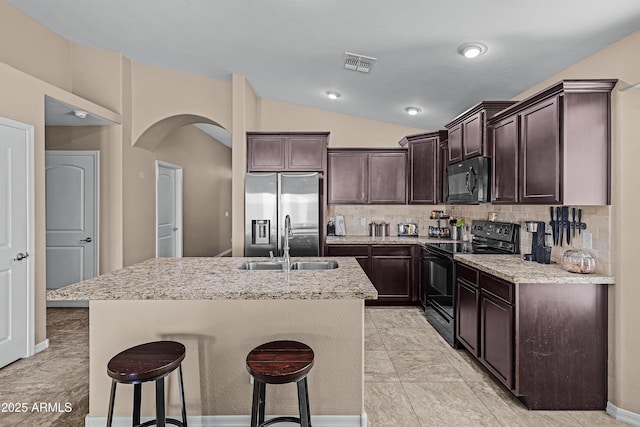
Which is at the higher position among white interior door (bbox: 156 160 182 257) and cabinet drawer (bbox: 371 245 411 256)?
white interior door (bbox: 156 160 182 257)

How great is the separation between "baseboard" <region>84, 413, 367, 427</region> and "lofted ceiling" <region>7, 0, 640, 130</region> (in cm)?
256

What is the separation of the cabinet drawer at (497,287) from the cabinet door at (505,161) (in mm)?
684

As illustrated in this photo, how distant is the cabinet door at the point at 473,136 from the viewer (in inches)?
128

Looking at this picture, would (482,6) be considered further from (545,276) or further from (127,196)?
(127,196)

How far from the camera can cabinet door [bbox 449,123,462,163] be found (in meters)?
3.67

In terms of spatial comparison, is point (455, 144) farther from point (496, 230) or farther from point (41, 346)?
point (41, 346)

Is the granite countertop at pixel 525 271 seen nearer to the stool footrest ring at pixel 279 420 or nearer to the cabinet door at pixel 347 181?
the stool footrest ring at pixel 279 420

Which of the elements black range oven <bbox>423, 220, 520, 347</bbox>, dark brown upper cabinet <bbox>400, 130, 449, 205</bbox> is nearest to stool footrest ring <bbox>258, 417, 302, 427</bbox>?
black range oven <bbox>423, 220, 520, 347</bbox>

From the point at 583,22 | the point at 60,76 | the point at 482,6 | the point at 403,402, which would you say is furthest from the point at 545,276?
the point at 60,76

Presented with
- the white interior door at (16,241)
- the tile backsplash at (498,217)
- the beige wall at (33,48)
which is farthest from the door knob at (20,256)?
the tile backsplash at (498,217)

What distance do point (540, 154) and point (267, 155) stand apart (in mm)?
2932

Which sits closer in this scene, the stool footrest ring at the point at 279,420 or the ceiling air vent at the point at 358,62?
the stool footrest ring at the point at 279,420

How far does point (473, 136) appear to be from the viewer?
338 centimetres

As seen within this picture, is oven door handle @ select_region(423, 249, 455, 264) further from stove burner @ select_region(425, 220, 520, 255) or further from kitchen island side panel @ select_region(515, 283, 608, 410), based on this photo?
kitchen island side panel @ select_region(515, 283, 608, 410)
